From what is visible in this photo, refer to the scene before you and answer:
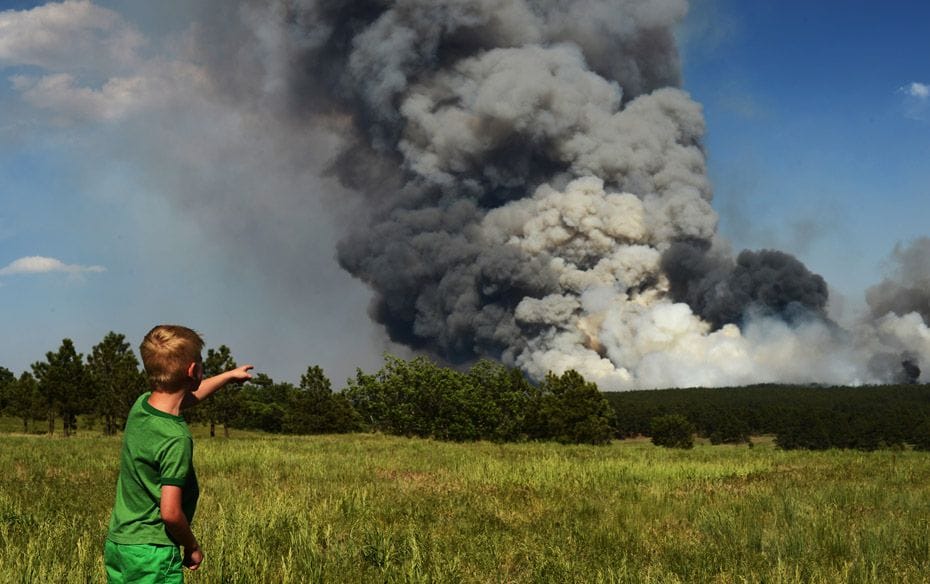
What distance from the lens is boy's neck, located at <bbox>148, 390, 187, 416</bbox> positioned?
330 centimetres

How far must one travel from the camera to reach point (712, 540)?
718 centimetres

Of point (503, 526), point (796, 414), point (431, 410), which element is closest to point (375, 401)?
point (431, 410)

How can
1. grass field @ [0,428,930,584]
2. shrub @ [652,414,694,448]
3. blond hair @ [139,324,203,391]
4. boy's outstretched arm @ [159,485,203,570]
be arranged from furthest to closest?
shrub @ [652,414,694,448] < grass field @ [0,428,930,584] < blond hair @ [139,324,203,391] < boy's outstretched arm @ [159,485,203,570]

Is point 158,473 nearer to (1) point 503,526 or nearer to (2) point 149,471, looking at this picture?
(2) point 149,471

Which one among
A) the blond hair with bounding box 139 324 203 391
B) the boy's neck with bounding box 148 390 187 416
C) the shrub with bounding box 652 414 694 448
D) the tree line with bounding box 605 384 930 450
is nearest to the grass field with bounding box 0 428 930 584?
the boy's neck with bounding box 148 390 187 416

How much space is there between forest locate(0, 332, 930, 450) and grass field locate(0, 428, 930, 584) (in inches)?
1411

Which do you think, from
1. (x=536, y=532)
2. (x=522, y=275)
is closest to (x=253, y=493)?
(x=536, y=532)

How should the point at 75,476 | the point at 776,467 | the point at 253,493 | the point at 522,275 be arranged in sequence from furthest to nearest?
the point at 522,275
the point at 776,467
the point at 75,476
the point at 253,493

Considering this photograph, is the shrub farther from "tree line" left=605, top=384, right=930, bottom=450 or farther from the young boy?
the young boy

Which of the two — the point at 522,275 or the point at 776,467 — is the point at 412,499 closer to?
the point at 776,467

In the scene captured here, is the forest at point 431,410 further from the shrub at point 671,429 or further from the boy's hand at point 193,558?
the boy's hand at point 193,558

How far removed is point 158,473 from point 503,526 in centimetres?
548

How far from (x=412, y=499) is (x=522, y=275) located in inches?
4662

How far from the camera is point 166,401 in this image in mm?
3320
